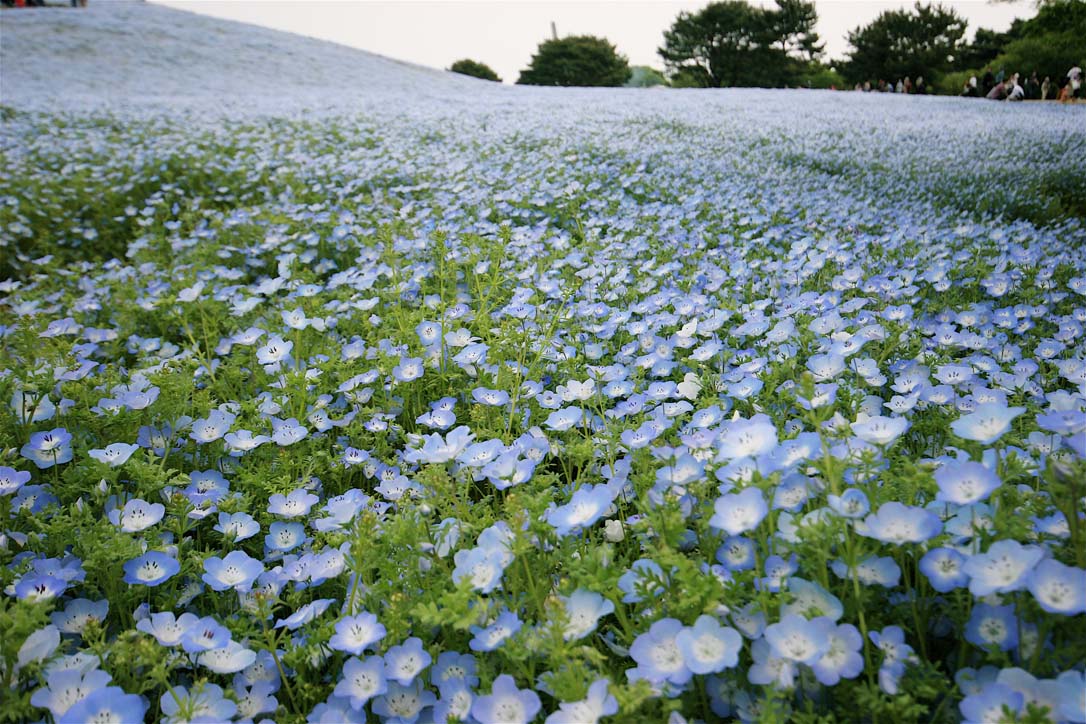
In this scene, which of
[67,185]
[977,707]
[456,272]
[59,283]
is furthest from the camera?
[67,185]

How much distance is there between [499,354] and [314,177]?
4.00 metres

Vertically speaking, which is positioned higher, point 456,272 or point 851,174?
point 851,174

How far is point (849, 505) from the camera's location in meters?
1.08

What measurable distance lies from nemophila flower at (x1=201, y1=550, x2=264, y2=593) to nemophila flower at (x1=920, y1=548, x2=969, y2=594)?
1.19 m

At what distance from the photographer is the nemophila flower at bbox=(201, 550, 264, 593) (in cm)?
137

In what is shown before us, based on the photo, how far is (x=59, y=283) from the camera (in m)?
3.93

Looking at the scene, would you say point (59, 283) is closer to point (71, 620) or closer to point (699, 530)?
point (71, 620)

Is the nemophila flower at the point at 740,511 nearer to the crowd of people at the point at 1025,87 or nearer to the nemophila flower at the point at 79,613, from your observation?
the nemophila flower at the point at 79,613

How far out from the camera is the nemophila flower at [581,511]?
1275 millimetres

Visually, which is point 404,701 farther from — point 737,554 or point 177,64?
point 177,64

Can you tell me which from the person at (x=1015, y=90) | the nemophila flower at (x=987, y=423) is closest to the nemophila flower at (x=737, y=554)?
the nemophila flower at (x=987, y=423)

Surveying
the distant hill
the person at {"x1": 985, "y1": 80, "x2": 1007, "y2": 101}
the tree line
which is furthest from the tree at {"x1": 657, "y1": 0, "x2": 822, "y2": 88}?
the person at {"x1": 985, "y1": 80, "x2": 1007, "y2": 101}

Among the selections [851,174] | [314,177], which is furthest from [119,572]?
[851,174]

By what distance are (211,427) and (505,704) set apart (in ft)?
3.98
